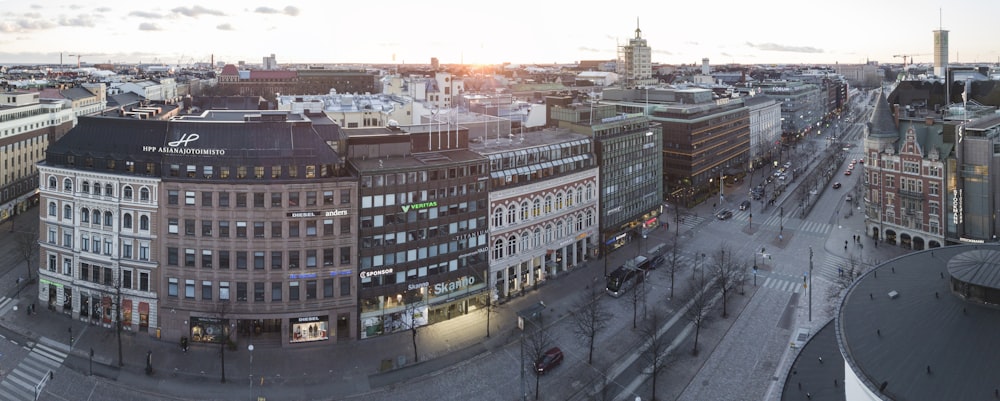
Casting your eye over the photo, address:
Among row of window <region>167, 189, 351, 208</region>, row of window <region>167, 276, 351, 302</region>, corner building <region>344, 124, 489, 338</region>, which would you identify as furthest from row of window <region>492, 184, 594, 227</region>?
row of window <region>167, 189, 351, 208</region>

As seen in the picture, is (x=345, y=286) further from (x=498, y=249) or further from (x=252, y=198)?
(x=498, y=249)

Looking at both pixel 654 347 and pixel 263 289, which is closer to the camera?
pixel 654 347

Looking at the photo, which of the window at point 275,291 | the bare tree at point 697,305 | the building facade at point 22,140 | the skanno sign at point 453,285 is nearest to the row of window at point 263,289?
the window at point 275,291

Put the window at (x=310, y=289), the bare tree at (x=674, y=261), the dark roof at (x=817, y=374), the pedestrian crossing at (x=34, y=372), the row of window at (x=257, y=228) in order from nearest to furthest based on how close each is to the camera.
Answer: the dark roof at (x=817, y=374)
the pedestrian crossing at (x=34, y=372)
the row of window at (x=257, y=228)
the window at (x=310, y=289)
the bare tree at (x=674, y=261)

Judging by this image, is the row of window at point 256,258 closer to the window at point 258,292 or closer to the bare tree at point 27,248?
the window at point 258,292

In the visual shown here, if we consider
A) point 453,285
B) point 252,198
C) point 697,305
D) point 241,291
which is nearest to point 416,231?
point 453,285

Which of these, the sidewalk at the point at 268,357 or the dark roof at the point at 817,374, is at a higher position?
the dark roof at the point at 817,374
